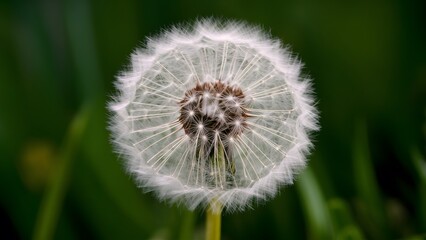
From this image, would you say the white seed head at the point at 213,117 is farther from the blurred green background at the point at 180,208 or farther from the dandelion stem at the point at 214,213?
the blurred green background at the point at 180,208

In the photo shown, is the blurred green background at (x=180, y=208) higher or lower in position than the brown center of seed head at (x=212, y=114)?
higher

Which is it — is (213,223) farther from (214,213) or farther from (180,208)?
(180,208)

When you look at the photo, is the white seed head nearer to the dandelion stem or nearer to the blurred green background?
the dandelion stem

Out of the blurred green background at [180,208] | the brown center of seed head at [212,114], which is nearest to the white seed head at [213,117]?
the brown center of seed head at [212,114]

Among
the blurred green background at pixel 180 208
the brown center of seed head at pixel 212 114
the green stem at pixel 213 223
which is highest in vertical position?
the blurred green background at pixel 180 208

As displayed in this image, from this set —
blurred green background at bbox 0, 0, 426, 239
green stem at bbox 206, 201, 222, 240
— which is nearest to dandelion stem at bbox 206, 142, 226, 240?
green stem at bbox 206, 201, 222, 240

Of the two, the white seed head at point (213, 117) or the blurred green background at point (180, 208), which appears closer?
the white seed head at point (213, 117)

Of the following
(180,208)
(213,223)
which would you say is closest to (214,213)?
(213,223)
